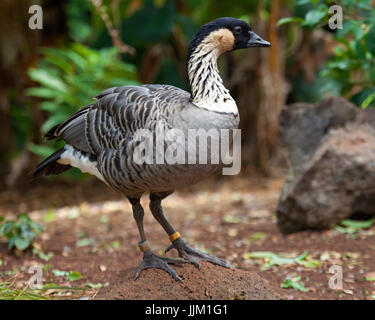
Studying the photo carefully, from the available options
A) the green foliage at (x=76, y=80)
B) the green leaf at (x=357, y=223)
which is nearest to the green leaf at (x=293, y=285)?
the green leaf at (x=357, y=223)

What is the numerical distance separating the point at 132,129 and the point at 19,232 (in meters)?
1.99

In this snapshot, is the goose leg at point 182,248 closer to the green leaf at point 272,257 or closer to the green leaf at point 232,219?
the green leaf at point 272,257

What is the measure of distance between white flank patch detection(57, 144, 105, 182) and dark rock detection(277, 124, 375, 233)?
2365 millimetres

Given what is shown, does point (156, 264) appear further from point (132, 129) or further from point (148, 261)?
point (132, 129)

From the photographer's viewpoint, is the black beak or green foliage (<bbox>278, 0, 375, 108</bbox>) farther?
green foliage (<bbox>278, 0, 375, 108</bbox>)

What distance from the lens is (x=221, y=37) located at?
3787mm

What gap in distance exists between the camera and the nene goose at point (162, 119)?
3.60 m

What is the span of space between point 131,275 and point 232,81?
731cm

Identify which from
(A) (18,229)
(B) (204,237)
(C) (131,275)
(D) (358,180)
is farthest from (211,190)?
(C) (131,275)

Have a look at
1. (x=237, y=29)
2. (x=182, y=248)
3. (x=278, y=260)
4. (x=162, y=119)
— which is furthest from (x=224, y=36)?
(x=278, y=260)

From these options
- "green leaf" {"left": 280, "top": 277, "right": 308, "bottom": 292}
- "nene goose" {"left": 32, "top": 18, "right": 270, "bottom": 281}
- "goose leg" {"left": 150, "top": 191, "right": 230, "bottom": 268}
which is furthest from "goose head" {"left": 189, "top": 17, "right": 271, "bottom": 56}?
"green leaf" {"left": 280, "top": 277, "right": 308, "bottom": 292}

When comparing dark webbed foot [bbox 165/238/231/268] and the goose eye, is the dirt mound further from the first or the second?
the goose eye

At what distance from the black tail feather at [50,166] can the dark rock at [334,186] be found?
2.49 m

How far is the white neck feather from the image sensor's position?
365 centimetres
